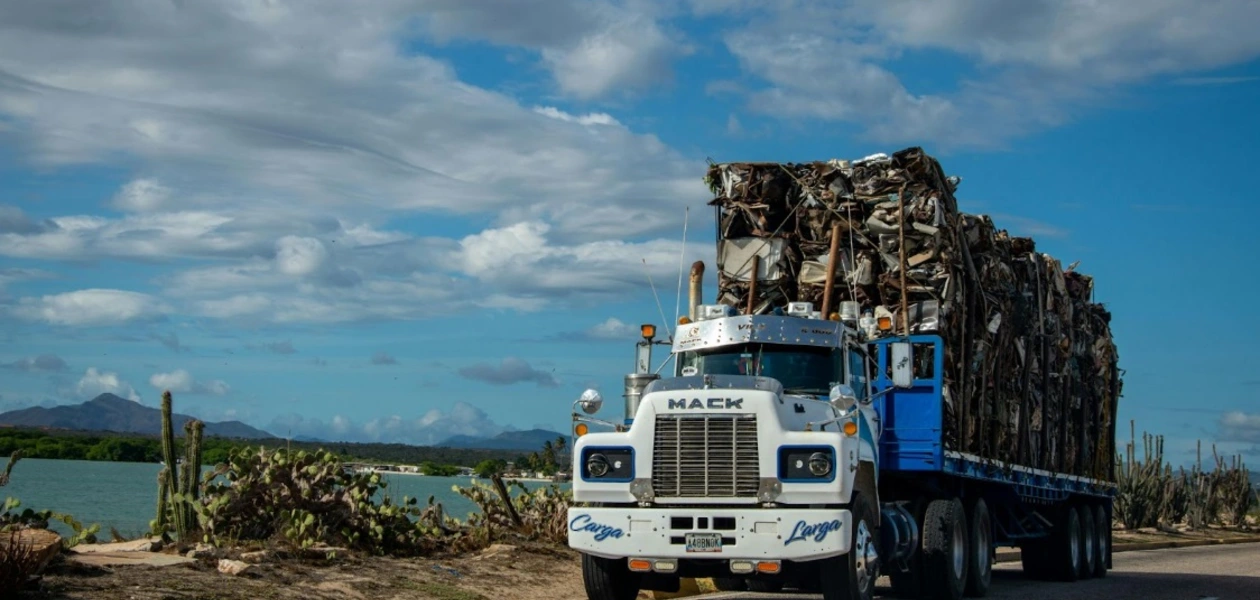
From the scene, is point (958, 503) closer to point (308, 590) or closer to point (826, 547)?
point (826, 547)

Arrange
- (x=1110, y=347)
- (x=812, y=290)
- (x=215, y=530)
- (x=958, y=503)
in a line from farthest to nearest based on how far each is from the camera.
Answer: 1. (x=1110, y=347)
2. (x=812, y=290)
3. (x=958, y=503)
4. (x=215, y=530)

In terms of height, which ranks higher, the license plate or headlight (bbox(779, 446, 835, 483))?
headlight (bbox(779, 446, 835, 483))

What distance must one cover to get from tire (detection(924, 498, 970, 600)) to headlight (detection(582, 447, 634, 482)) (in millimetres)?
4907

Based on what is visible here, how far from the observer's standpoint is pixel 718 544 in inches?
474

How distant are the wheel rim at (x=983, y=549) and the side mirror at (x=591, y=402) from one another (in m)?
6.37

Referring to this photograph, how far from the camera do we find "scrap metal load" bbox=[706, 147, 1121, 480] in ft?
55.8

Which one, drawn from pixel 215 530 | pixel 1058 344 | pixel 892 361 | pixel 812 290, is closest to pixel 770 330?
pixel 892 361

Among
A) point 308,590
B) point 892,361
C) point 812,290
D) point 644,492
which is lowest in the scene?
point 308,590

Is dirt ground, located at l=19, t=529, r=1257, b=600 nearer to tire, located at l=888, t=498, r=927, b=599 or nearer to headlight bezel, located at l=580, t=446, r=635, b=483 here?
headlight bezel, located at l=580, t=446, r=635, b=483

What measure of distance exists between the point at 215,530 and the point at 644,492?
5.54 m

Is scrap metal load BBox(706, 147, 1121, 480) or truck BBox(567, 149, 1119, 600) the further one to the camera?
scrap metal load BBox(706, 147, 1121, 480)

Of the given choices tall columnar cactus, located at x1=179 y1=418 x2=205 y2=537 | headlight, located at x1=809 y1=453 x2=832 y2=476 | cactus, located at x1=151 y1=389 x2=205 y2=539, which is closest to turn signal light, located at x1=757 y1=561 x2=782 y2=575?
headlight, located at x1=809 y1=453 x2=832 y2=476

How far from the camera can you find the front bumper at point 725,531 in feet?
39.0

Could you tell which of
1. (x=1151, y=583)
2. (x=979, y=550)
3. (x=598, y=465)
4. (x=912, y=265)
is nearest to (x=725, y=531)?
(x=598, y=465)
